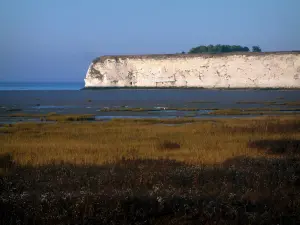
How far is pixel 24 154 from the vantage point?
13.8m

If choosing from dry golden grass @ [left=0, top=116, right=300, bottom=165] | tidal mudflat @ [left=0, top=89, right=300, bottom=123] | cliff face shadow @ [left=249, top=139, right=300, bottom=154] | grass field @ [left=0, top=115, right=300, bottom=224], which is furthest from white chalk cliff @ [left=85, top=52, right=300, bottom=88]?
grass field @ [left=0, top=115, right=300, bottom=224]

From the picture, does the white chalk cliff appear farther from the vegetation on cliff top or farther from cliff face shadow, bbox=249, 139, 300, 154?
cliff face shadow, bbox=249, 139, 300, 154

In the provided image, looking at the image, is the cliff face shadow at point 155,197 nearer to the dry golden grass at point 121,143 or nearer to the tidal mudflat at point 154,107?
the dry golden grass at point 121,143

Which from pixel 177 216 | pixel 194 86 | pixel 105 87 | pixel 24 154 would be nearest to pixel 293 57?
pixel 194 86

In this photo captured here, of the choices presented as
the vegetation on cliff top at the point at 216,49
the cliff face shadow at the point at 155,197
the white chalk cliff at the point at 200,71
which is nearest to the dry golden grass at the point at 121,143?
the cliff face shadow at the point at 155,197

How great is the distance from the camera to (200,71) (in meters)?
94.5

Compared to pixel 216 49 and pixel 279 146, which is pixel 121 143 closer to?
pixel 279 146

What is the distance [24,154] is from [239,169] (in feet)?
22.4

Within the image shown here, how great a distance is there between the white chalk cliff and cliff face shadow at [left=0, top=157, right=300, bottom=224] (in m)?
81.6

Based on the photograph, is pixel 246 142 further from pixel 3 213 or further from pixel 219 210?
pixel 3 213

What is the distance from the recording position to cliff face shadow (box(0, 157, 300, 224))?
6.66 m

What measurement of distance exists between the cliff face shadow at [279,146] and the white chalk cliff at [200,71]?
74.9 metres

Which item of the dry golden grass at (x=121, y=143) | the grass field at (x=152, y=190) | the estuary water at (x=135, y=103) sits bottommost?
the estuary water at (x=135, y=103)

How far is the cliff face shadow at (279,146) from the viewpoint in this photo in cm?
1326
